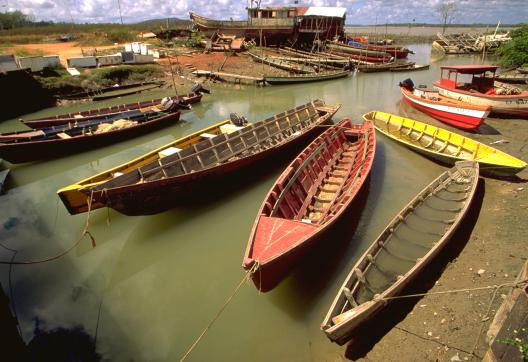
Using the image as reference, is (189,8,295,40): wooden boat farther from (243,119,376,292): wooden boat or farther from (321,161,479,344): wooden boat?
(321,161,479,344): wooden boat

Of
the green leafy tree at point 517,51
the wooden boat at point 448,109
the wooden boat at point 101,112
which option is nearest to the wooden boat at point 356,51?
the green leafy tree at point 517,51

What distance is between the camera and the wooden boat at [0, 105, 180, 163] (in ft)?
43.3

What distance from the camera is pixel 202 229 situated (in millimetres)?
9555

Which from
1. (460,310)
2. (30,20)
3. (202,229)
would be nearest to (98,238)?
(202,229)

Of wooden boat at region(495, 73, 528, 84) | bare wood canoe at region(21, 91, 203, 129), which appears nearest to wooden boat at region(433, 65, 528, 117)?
wooden boat at region(495, 73, 528, 84)

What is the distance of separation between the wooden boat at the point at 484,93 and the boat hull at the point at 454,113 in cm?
159

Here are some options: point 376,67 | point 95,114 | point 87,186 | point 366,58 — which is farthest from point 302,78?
point 87,186

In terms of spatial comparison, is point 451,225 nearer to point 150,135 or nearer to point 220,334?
point 220,334

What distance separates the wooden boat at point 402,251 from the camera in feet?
17.4

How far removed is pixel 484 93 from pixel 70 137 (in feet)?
71.0

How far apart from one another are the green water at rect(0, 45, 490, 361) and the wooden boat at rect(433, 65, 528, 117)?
6.78 metres

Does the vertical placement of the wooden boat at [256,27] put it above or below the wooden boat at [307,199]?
above

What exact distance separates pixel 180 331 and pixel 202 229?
3526mm

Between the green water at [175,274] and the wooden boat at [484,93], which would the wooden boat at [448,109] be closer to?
the wooden boat at [484,93]
